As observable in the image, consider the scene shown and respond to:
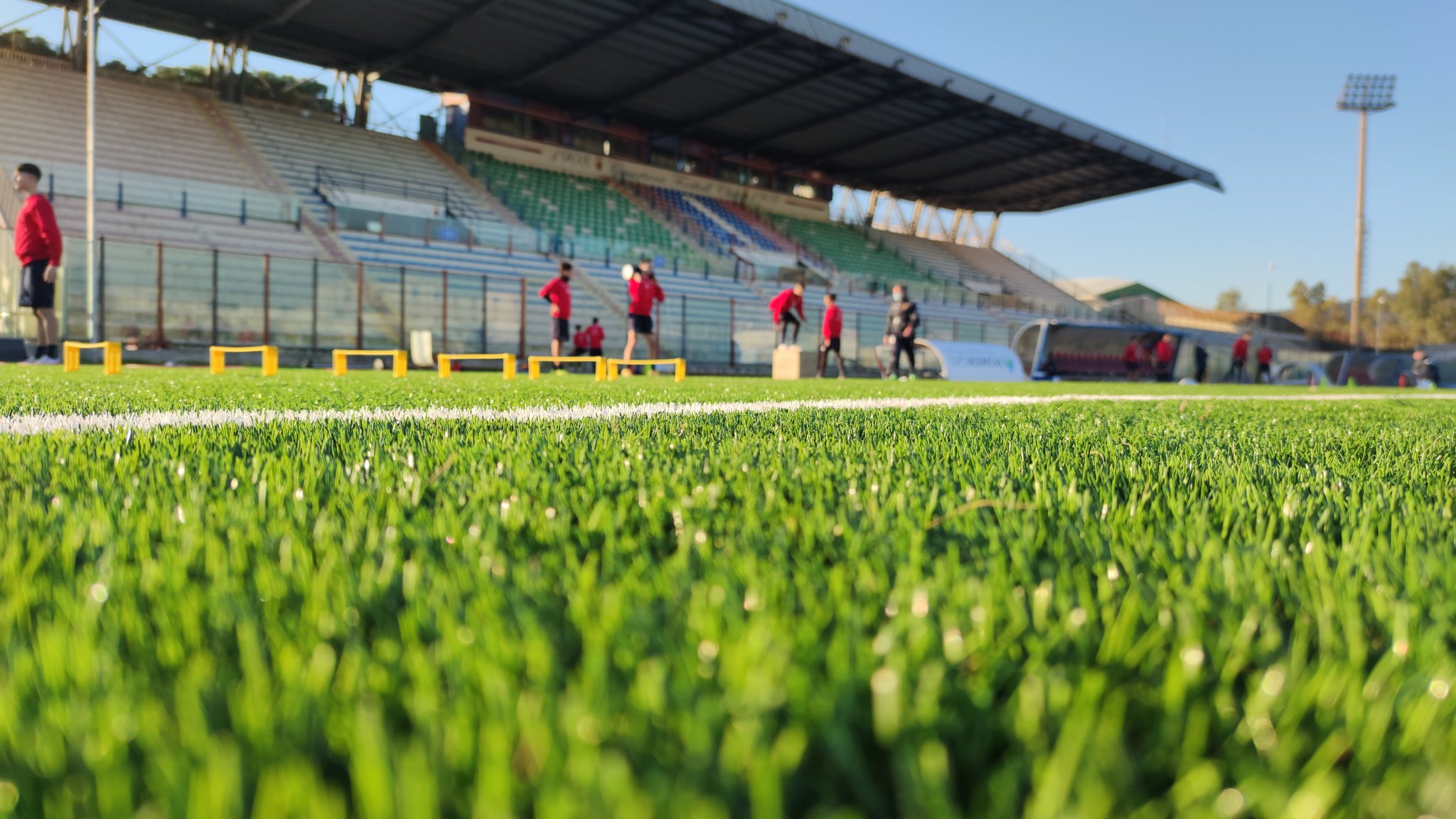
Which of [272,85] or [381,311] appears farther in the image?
[272,85]

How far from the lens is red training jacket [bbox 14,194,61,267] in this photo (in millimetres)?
8969

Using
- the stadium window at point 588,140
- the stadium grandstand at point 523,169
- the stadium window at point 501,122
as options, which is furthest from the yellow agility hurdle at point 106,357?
the stadium window at point 588,140

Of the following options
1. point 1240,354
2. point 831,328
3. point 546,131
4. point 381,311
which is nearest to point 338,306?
point 381,311

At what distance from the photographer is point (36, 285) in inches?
360

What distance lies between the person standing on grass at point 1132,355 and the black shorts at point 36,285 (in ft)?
74.5

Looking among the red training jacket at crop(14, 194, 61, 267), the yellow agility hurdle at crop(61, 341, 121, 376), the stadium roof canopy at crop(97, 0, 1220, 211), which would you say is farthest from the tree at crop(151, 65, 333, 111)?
the yellow agility hurdle at crop(61, 341, 121, 376)

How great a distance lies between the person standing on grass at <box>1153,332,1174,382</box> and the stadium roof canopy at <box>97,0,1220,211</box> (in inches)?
417

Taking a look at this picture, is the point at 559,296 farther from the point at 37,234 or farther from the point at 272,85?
the point at 272,85

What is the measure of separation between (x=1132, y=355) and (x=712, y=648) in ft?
82.6

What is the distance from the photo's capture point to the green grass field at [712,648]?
21.9 inches

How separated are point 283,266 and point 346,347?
6.31 feet

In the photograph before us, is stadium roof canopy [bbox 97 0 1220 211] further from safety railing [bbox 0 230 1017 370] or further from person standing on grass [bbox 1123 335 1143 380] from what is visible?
person standing on grass [bbox 1123 335 1143 380]

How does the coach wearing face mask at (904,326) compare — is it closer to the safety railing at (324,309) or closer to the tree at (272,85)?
the safety railing at (324,309)

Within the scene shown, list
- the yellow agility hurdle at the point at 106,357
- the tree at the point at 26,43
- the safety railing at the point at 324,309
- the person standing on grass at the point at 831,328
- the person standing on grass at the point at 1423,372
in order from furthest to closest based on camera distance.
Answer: the person standing on grass at the point at 1423,372, the tree at the point at 26,43, the person standing on grass at the point at 831,328, the safety railing at the point at 324,309, the yellow agility hurdle at the point at 106,357
